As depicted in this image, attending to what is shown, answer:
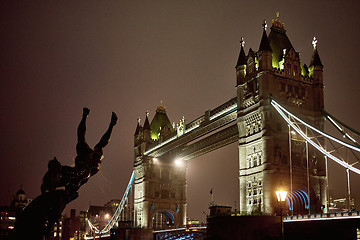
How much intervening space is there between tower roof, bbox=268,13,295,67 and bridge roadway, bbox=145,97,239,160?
616cm

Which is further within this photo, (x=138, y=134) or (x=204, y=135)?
(x=138, y=134)

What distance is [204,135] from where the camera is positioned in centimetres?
5800

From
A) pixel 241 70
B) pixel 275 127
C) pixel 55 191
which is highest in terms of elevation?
pixel 241 70

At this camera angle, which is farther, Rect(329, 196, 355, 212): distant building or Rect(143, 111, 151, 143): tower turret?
Rect(143, 111, 151, 143): tower turret

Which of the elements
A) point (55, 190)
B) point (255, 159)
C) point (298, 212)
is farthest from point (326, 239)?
point (55, 190)

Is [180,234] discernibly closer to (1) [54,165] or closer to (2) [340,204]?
(2) [340,204]

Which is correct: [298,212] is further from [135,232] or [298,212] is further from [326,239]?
[135,232]

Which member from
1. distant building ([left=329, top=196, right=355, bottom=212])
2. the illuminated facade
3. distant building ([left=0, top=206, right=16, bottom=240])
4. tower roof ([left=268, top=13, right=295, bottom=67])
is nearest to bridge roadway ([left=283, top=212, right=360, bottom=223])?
distant building ([left=329, top=196, right=355, bottom=212])

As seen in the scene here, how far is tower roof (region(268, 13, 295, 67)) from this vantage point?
4247 cm

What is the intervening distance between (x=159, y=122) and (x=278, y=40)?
31704 mm

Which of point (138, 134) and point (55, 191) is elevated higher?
point (138, 134)

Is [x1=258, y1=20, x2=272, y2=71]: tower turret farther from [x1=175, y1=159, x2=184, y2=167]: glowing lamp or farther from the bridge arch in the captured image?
the bridge arch

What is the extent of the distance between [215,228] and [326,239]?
9.36m

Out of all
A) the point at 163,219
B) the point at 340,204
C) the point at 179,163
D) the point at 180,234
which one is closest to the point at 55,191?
the point at 180,234
